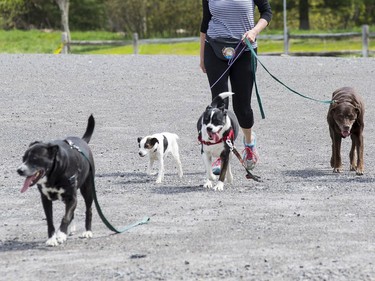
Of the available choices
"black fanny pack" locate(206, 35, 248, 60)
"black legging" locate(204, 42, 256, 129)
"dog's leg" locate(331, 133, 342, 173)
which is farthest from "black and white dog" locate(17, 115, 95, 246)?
"dog's leg" locate(331, 133, 342, 173)

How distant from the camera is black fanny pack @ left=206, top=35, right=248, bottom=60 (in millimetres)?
10234

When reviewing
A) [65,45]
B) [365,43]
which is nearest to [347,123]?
[365,43]

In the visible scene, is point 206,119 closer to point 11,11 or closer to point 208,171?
point 208,171

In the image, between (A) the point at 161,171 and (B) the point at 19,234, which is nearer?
Answer: (B) the point at 19,234

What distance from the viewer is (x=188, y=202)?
9195 millimetres

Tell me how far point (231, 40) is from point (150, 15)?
48.4 metres

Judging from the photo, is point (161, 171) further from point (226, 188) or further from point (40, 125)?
point (40, 125)

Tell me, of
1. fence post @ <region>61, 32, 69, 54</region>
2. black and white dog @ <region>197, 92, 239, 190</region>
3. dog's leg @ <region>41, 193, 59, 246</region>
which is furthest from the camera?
fence post @ <region>61, 32, 69, 54</region>

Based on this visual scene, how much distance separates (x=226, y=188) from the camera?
10016mm

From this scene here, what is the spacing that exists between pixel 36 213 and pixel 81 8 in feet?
194

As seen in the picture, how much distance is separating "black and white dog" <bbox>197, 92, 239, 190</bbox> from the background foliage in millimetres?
43232

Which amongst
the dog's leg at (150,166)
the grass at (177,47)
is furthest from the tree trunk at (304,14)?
the dog's leg at (150,166)

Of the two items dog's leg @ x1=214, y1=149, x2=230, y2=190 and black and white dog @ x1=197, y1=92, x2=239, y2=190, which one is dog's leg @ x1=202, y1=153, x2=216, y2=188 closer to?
black and white dog @ x1=197, y1=92, x2=239, y2=190

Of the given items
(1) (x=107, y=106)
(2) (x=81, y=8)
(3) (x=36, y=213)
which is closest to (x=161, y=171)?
(3) (x=36, y=213)
